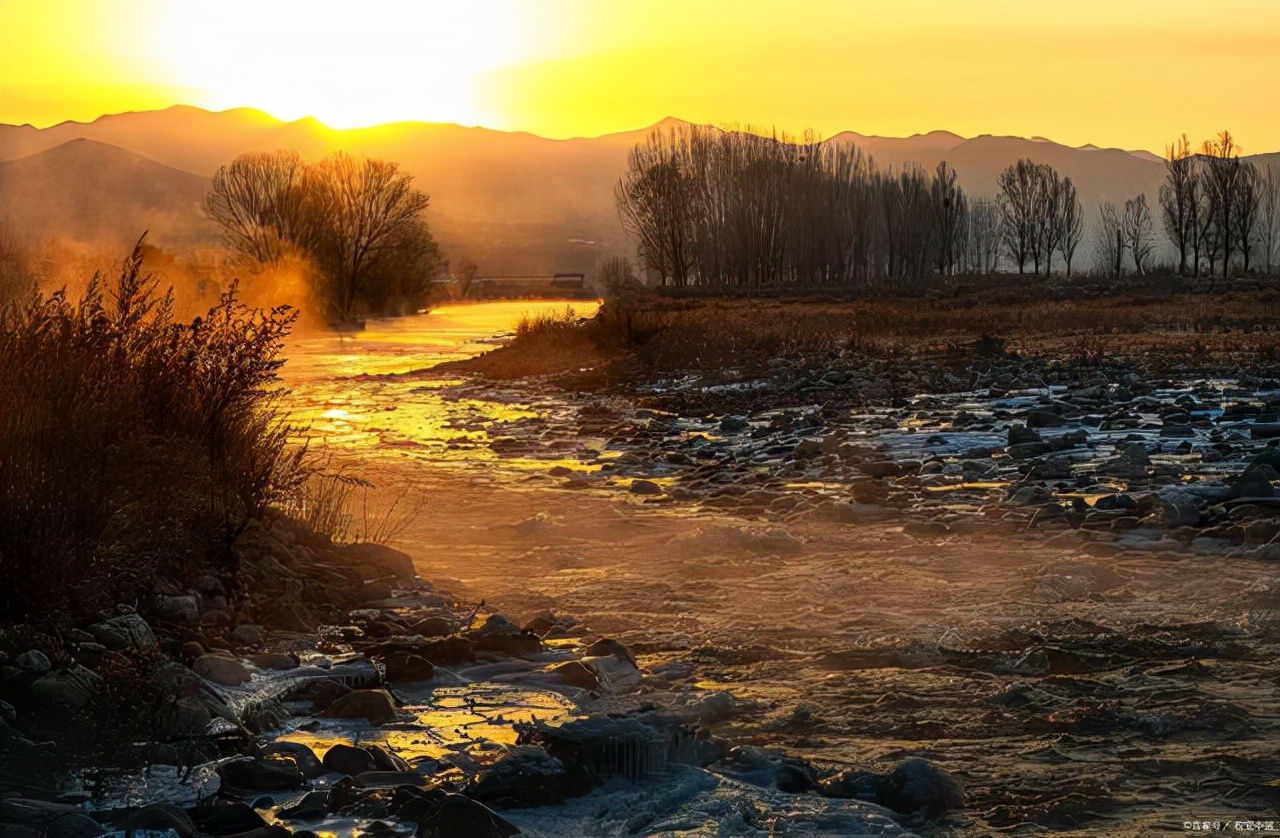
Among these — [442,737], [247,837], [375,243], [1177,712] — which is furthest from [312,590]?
[375,243]

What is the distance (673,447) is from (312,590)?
755cm

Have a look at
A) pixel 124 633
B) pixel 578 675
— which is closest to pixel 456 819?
pixel 578 675

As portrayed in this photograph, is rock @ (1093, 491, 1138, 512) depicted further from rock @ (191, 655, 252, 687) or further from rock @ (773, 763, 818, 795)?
rock @ (191, 655, 252, 687)

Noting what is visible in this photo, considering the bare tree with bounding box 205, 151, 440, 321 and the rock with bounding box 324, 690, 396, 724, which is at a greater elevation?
the bare tree with bounding box 205, 151, 440, 321

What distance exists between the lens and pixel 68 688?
5.22 meters

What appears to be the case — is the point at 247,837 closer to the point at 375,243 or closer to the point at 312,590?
the point at 312,590

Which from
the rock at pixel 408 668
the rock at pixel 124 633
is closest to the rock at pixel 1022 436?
the rock at pixel 408 668

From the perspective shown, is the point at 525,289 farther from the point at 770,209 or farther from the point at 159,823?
the point at 159,823

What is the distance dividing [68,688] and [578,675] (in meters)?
2.24

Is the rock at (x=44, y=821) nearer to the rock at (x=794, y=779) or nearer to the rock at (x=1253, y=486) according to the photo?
the rock at (x=794, y=779)

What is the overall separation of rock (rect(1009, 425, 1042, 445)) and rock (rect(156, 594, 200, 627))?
8776 mm

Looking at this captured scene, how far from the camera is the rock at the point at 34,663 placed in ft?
17.5

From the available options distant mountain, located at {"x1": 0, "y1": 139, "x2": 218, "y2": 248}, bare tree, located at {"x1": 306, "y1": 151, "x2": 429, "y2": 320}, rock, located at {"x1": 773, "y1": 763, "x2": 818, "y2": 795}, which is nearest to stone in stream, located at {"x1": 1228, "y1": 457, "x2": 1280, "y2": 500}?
rock, located at {"x1": 773, "y1": 763, "x2": 818, "y2": 795}

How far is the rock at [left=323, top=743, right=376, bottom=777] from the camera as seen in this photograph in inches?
191
